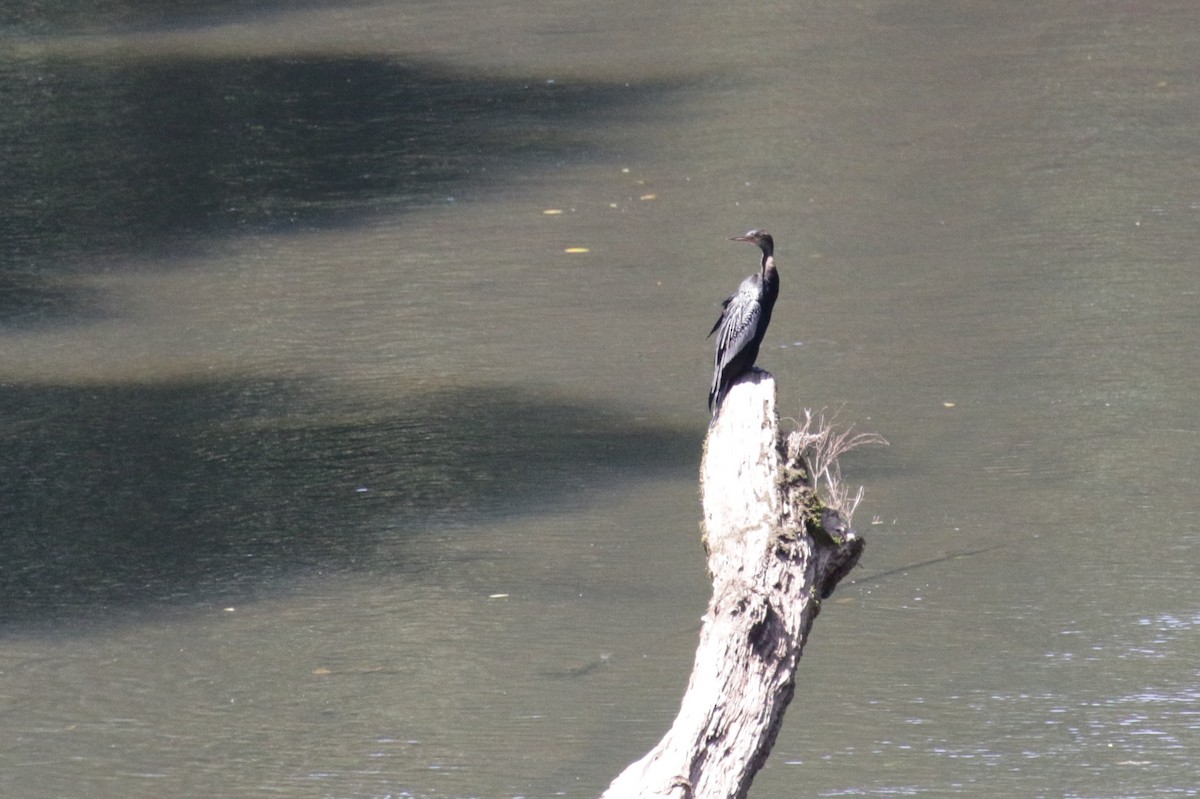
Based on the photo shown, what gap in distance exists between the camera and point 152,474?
22.1 ft

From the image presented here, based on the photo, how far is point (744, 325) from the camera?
4828 millimetres

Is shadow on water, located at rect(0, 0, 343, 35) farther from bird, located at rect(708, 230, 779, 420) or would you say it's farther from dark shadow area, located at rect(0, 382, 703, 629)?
bird, located at rect(708, 230, 779, 420)

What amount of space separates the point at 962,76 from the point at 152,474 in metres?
6.11

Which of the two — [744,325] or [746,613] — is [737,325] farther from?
[746,613]

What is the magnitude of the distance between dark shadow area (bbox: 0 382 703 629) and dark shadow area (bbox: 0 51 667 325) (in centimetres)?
146

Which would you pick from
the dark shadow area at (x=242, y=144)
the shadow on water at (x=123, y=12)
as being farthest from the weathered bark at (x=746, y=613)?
the shadow on water at (x=123, y=12)

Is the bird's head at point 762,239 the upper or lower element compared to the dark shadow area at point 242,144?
upper

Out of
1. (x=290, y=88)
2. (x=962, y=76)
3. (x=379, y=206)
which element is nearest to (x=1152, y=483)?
(x=379, y=206)

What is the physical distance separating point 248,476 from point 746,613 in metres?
3.47

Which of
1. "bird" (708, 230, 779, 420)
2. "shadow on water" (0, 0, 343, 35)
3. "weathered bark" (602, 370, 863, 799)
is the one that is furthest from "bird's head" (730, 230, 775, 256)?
"shadow on water" (0, 0, 343, 35)

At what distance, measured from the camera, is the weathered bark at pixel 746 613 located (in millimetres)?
3412

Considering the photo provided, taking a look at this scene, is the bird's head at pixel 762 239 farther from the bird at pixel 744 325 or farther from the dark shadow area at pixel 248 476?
the dark shadow area at pixel 248 476

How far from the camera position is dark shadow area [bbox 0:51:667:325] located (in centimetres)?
956

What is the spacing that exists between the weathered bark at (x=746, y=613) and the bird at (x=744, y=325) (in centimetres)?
76
